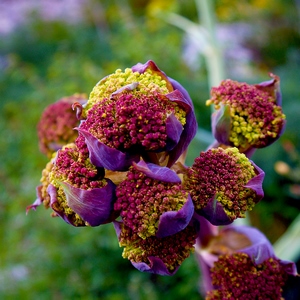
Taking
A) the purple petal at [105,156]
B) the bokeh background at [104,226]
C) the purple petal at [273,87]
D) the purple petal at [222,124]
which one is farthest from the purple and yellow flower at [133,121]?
the bokeh background at [104,226]

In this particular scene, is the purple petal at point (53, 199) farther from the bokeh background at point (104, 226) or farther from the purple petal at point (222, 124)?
the bokeh background at point (104, 226)

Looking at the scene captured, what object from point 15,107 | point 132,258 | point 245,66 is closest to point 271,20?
point 245,66

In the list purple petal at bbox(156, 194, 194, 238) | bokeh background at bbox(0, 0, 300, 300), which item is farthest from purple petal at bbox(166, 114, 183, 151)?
bokeh background at bbox(0, 0, 300, 300)

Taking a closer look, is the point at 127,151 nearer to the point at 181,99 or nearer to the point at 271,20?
the point at 181,99

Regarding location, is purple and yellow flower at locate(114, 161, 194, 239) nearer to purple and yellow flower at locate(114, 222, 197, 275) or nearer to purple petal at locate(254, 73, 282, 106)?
purple and yellow flower at locate(114, 222, 197, 275)

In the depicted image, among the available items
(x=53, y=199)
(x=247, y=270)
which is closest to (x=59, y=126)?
Answer: (x=53, y=199)

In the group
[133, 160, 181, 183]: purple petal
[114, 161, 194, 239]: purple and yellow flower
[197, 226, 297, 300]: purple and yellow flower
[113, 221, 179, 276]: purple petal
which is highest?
[133, 160, 181, 183]: purple petal
